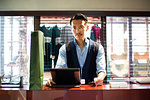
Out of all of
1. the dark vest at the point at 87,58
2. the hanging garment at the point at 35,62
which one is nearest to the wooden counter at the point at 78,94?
the hanging garment at the point at 35,62

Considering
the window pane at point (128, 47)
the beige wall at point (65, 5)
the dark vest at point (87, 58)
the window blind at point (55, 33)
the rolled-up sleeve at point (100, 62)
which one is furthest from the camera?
the window pane at point (128, 47)

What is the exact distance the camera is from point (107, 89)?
1.10m

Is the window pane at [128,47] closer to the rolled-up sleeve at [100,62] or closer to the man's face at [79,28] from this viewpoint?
the rolled-up sleeve at [100,62]

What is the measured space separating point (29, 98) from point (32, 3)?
8.74ft

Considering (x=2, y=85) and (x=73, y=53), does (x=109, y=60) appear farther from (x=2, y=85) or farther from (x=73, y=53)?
(x=2, y=85)

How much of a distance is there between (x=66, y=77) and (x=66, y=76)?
0.01 m

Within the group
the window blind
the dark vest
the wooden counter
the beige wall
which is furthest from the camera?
the window blind

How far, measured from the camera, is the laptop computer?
1137mm

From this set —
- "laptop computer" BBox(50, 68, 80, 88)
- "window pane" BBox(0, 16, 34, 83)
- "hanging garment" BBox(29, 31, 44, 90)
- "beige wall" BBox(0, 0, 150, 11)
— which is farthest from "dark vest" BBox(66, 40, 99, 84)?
"window pane" BBox(0, 16, 34, 83)

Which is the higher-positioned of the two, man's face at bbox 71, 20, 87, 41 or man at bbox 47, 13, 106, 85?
man's face at bbox 71, 20, 87, 41

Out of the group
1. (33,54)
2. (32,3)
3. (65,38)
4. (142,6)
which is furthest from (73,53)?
(142,6)

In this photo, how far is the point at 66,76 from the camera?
3.82ft

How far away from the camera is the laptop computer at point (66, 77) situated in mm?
1137

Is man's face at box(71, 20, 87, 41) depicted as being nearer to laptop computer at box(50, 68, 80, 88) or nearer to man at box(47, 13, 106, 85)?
man at box(47, 13, 106, 85)
